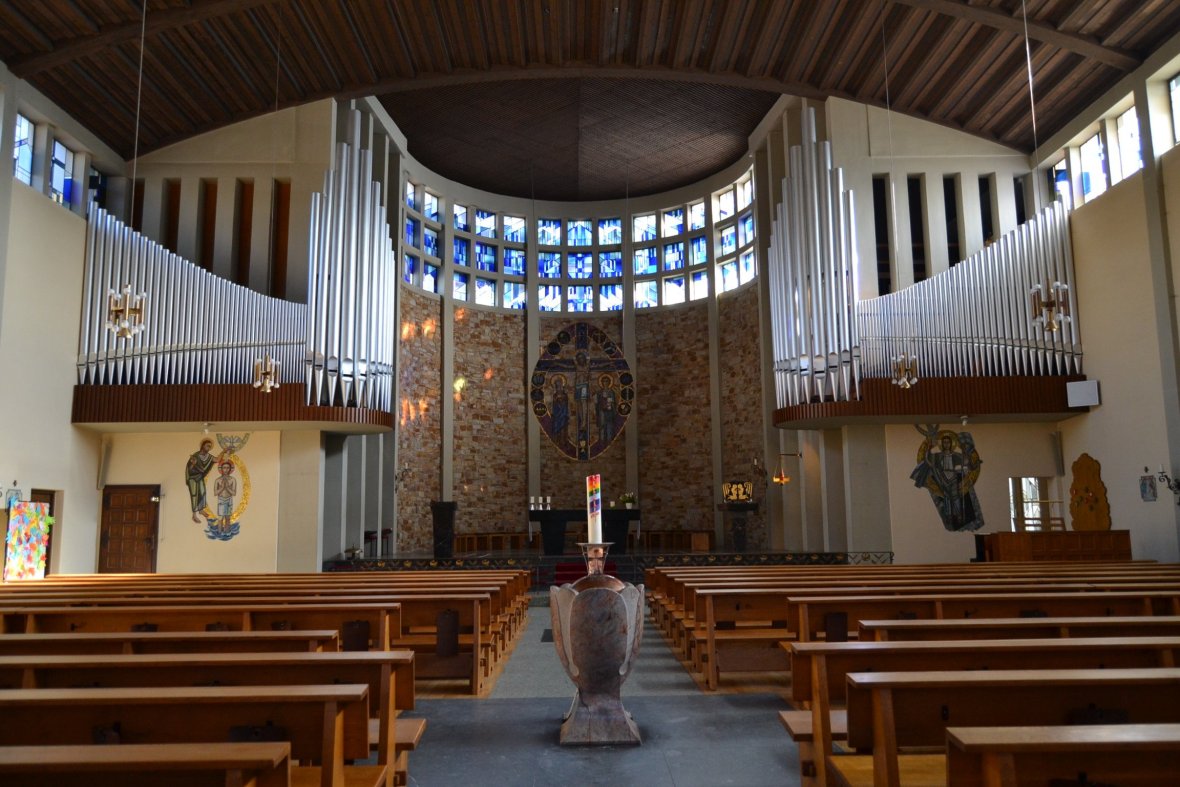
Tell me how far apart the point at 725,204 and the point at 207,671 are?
716 inches

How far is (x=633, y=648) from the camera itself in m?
4.67

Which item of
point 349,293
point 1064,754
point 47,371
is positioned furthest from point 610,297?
point 1064,754

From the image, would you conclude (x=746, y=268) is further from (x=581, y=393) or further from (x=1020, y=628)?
(x=1020, y=628)

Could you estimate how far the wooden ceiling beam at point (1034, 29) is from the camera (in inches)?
426

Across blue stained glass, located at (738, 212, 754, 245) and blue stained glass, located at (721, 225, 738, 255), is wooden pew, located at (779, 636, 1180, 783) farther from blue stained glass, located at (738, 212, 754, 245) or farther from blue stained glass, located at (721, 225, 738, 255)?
blue stained glass, located at (721, 225, 738, 255)

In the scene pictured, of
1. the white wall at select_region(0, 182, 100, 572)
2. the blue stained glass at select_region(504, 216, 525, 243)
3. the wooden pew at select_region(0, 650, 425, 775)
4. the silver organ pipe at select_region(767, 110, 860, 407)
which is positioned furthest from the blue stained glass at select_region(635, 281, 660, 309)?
the wooden pew at select_region(0, 650, 425, 775)

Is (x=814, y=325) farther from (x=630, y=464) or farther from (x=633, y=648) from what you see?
(x=633, y=648)

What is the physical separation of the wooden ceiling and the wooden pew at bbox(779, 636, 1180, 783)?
32.1 feet

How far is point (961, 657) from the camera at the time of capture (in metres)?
3.28

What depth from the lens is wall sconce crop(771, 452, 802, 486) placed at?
16047 mm

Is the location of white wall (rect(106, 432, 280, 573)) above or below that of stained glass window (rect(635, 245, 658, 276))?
below

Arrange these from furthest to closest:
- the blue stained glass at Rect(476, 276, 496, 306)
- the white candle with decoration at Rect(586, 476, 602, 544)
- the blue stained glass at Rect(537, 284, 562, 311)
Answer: the blue stained glass at Rect(537, 284, 562, 311) → the blue stained glass at Rect(476, 276, 496, 306) → the white candle with decoration at Rect(586, 476, 602, 544)

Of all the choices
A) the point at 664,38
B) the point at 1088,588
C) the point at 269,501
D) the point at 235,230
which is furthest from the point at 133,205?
the point at 1088,588

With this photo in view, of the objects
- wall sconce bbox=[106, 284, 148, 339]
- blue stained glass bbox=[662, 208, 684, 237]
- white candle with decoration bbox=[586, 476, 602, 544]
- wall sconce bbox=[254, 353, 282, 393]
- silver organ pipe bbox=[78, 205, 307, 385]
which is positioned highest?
blue stained glass bbox=[662, 208, 684, 237]
